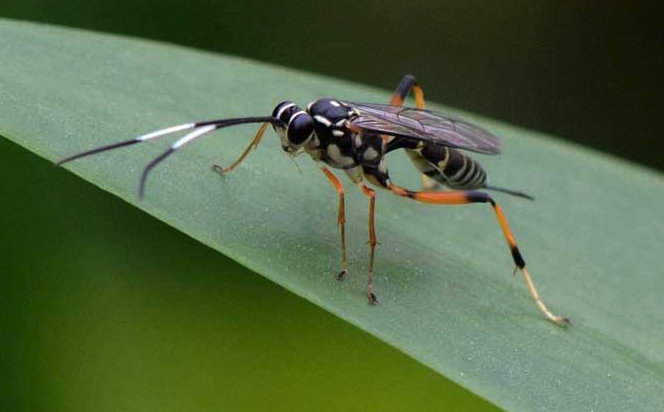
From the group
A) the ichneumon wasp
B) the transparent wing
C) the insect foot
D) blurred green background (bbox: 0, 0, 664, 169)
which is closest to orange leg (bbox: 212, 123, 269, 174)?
the ichneumon wasp

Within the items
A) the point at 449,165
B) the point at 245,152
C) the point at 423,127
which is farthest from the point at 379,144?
the point at 245,152

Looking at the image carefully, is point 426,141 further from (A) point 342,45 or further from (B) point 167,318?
(A) point 342,45

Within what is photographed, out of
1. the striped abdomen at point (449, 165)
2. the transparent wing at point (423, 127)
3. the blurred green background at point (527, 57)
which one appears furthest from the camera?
the blurred green background at point (527, 57)

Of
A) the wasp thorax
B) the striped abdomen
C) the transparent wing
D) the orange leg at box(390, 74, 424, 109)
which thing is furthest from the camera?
the orange leg at box(390, 74, 424, 109)

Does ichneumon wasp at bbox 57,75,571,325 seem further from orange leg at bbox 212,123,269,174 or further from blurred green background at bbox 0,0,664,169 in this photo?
blurred green background at bbox 0,0,664,169

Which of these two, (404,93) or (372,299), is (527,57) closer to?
(404,93)

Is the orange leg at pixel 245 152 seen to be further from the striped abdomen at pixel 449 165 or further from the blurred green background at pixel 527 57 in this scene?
the blurred green background at pixel 527 57

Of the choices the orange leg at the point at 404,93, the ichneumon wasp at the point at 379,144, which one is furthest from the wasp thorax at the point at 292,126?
the orange leg at the point at 404,93
